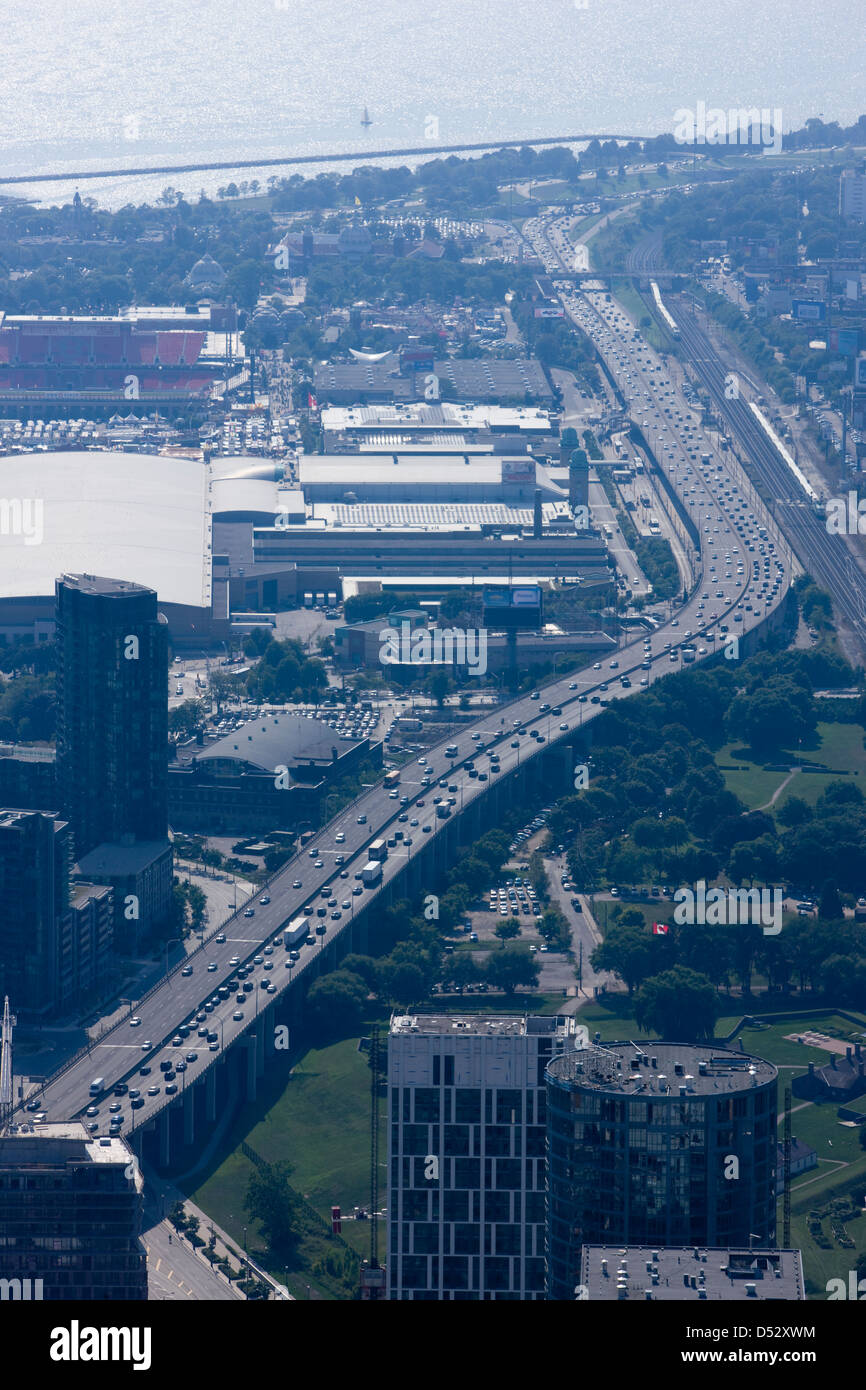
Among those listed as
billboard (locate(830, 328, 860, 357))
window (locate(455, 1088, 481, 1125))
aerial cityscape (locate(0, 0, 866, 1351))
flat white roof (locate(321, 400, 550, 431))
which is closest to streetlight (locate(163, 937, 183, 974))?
aerial cityscape (locate(0, 0, 866, 1351))

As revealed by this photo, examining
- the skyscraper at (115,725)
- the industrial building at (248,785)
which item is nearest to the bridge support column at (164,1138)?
the skyscraper at (115,725)

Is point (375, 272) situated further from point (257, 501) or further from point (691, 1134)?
point (691, 1134)

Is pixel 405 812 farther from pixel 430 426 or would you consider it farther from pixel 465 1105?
pixel 430 426

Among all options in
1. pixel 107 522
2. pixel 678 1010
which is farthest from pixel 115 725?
pixel 107 522

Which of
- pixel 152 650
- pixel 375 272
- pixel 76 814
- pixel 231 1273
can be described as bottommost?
pixel 231 1273

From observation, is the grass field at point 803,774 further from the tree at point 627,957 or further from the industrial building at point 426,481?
the industrial building at point 426,481
